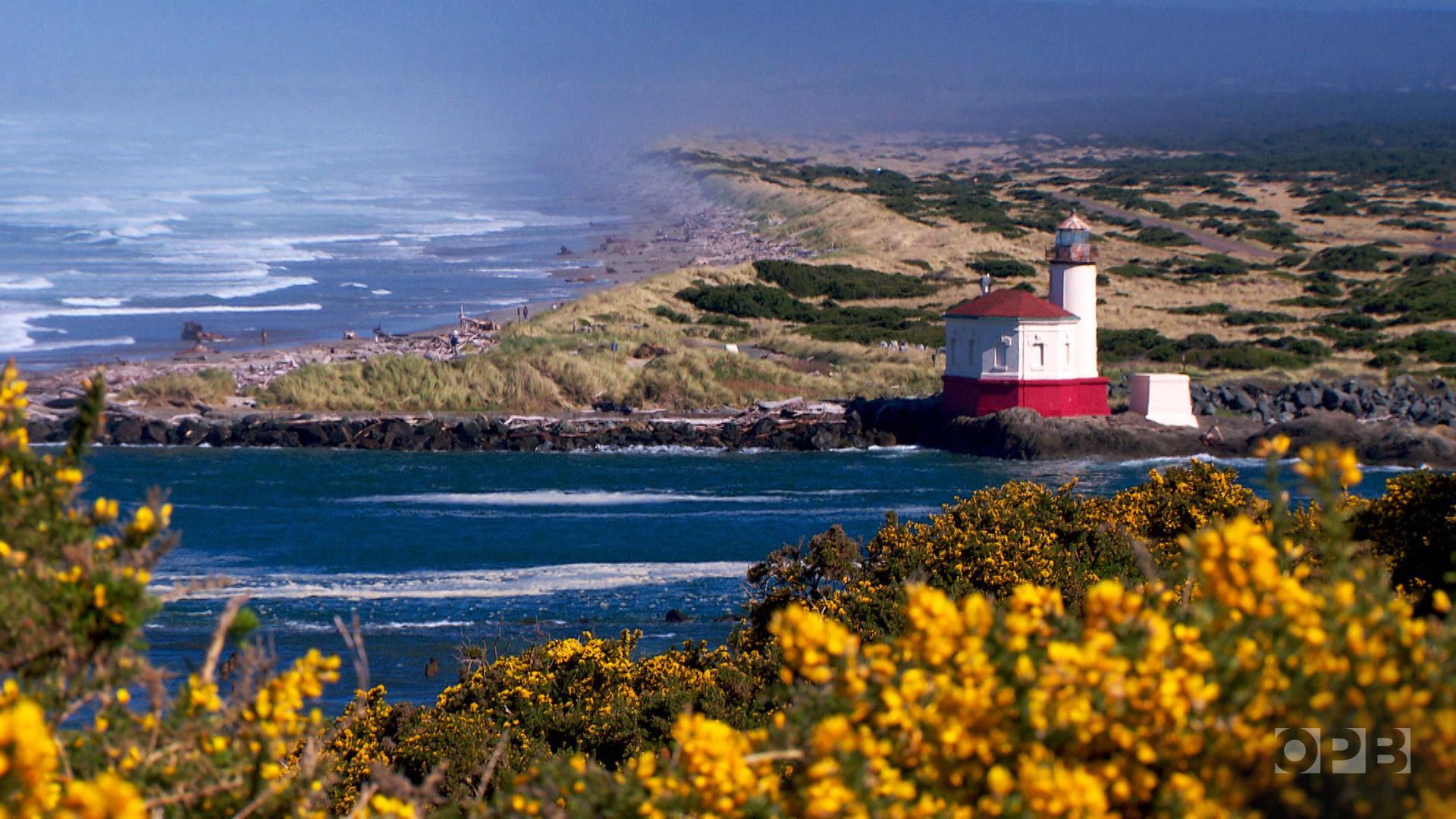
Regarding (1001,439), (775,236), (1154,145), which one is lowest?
(1001,439)

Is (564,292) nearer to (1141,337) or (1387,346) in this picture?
(1141,337)

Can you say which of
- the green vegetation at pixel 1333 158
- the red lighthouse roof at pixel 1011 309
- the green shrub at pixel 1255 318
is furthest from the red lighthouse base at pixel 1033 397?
the green vegetation at pixel 1333 158

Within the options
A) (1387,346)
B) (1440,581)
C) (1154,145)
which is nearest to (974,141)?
(1154,145)

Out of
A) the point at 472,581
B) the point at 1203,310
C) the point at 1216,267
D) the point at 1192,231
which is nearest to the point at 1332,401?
the point at 1203,310

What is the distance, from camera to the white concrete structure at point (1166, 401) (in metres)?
32.9

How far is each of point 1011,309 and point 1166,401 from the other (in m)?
3.48

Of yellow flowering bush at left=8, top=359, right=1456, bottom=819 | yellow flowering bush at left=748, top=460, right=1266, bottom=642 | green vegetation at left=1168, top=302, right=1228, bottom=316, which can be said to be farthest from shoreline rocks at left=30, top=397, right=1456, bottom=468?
yellow flowering bush at left=8, top=359, right=1456, bottom=819

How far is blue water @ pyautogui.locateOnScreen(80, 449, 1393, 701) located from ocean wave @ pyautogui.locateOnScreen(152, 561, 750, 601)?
45 millimetres

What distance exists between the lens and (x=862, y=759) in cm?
402

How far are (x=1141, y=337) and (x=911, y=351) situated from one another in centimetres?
626

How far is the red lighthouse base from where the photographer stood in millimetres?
32938

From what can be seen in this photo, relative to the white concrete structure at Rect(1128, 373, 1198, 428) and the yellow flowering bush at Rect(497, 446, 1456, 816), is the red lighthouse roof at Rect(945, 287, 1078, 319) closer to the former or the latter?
the white concrete structure at Rect(1128, 373, 1198, 428)

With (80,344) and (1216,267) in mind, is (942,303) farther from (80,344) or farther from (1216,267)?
(80,344)

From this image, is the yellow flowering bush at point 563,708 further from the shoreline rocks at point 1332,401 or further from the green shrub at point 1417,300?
the green shrub at point 1417,300
